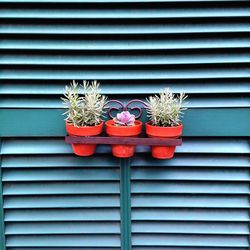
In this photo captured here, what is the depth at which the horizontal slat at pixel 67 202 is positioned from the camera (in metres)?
1.79

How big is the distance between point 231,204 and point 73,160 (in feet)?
3.01

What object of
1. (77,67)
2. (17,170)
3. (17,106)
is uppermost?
(77,67)

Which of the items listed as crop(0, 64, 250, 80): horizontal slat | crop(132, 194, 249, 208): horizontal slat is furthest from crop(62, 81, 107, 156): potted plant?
crop(132, 194, 249, 208): horizontal slat

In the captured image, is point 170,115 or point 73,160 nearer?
point 170,115

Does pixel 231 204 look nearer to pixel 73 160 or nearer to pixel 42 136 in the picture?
pixel 73 160

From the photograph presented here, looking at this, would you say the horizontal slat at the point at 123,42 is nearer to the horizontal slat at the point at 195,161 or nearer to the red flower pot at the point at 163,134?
the red flower pot at the point at 163,134

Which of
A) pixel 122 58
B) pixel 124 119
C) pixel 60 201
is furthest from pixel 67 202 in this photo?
pixel 122 58

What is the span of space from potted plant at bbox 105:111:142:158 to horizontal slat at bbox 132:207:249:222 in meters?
0.40

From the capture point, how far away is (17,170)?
5.83 feet

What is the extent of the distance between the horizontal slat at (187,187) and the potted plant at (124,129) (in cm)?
27

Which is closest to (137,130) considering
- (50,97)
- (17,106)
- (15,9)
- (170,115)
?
(170,115)

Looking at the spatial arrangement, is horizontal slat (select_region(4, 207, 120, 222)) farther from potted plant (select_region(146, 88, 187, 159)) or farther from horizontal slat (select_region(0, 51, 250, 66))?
horizontal slat (select_region(0, 51, 250, 66))

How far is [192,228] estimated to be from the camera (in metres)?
1.82

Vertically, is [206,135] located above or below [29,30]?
below
